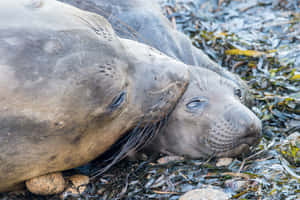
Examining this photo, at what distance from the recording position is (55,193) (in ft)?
10.1

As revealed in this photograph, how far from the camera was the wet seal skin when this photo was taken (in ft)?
8.31

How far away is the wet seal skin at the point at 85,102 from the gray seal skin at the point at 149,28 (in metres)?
0.59

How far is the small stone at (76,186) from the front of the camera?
311 centimetres

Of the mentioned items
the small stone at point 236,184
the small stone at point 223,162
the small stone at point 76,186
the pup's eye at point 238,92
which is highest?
the pup's eye at point 238,92

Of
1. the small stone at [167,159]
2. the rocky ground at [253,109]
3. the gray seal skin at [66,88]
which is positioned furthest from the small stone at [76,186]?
the small stone at [167,159]

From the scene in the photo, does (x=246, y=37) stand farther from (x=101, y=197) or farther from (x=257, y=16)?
(x=101, y=197)

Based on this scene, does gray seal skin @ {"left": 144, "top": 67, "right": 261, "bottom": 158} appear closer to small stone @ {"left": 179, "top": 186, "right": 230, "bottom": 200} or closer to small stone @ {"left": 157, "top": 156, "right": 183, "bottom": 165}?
small stone @ {"left": 157, "top": 156, "right": 183, "bottom": 165}

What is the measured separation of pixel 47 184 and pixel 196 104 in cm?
141

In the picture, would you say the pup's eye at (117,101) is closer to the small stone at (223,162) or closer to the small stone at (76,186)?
the small stone at (76,186)

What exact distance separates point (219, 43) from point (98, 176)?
2.39 meters

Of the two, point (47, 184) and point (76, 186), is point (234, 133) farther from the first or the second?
point (47, 184)

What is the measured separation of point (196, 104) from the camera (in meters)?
3.66

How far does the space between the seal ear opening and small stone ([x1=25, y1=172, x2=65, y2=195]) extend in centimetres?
31

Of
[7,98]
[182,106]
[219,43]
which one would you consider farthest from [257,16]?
[7,98]
